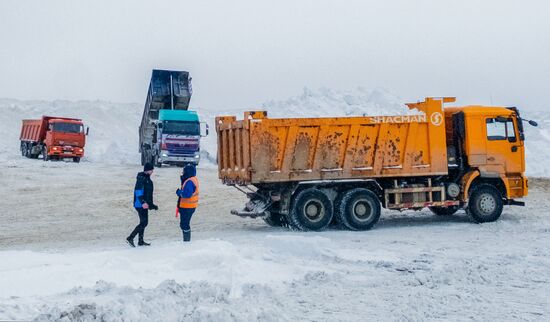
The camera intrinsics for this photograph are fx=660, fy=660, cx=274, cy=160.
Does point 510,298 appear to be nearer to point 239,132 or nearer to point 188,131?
point 239,132

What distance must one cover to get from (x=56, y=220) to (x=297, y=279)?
10.1 meters

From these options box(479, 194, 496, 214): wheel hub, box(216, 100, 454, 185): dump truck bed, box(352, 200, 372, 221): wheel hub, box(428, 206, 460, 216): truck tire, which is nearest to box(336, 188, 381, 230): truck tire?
box(352, 200, 372, 221): wheel hub

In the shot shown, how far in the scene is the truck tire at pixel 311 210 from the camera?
13961mm

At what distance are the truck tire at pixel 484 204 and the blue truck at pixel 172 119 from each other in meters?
17.7

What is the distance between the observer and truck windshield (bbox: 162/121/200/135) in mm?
30922

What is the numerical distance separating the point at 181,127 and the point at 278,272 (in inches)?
901

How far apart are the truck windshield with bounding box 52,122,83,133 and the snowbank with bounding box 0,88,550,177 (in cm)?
555

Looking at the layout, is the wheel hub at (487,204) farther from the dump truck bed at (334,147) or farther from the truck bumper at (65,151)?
the truck bumper at (65,151)

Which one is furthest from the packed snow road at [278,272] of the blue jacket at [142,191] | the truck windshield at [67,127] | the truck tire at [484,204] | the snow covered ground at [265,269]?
the truck windshield at [67,127]

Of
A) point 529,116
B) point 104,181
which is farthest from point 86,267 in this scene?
point 529,116

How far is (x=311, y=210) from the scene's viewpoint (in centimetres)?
1409

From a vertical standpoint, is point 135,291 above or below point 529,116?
below

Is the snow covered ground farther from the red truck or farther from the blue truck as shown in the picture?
the red truck

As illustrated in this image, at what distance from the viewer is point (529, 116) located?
66500mm
